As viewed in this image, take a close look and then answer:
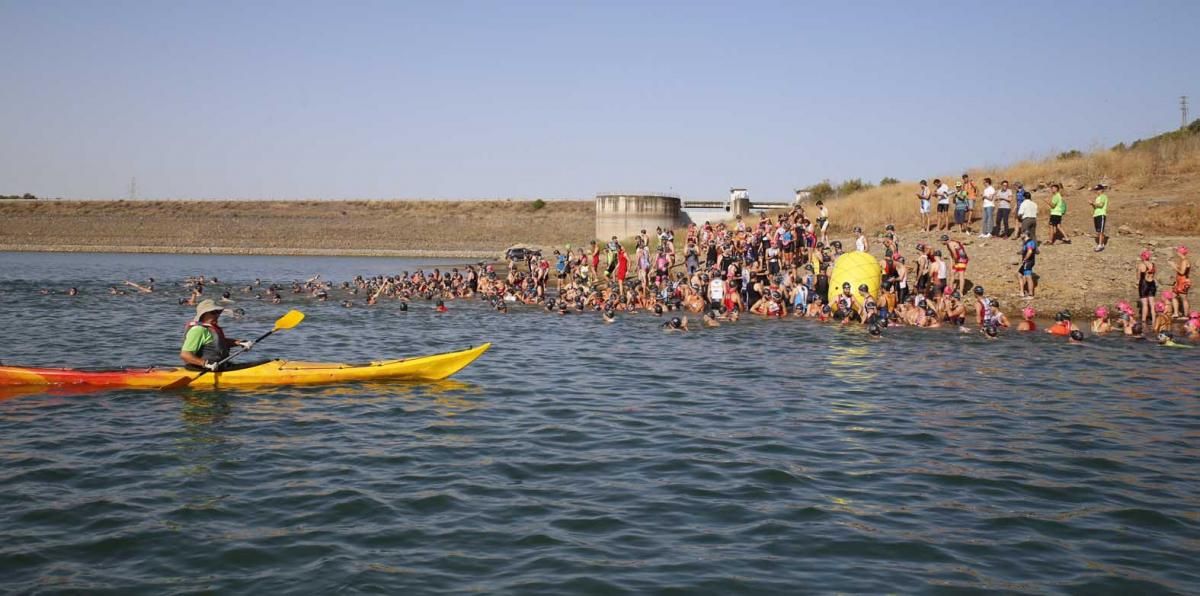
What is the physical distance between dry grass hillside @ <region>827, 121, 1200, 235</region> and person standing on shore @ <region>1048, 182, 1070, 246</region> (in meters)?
2.54

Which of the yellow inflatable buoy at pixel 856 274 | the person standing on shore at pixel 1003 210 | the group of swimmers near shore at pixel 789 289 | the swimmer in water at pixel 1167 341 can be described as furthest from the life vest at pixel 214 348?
the person standing on shore at pixel 1003 210

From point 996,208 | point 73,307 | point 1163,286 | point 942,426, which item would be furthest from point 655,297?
point 73,307

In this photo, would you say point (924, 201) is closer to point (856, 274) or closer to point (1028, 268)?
point (1028, 268)

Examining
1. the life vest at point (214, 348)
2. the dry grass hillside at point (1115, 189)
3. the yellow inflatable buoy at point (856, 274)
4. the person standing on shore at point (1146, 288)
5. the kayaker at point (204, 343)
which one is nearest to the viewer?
the kayaker at point (204, 343)

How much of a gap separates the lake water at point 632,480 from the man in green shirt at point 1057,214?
8.28m

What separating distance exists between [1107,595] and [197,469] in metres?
8.99

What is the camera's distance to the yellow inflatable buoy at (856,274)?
2439cm

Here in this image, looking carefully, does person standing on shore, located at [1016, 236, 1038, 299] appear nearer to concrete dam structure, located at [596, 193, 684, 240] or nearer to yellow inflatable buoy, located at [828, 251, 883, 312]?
yellow inflatable buoy, located at [828, 251, 883, 312]

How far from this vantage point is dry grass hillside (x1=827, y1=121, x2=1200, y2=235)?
2927 cm

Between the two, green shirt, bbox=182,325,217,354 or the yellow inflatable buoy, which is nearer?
green shirt, bbox=182,325,217,354

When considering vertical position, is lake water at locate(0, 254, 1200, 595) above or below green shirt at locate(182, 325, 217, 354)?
below

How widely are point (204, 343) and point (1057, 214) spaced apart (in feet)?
74.4

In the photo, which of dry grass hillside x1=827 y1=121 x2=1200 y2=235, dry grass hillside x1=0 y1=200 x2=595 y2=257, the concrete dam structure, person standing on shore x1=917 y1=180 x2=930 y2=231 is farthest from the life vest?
dry grass hillside x1=0 y1=200 x2=595 y2=257

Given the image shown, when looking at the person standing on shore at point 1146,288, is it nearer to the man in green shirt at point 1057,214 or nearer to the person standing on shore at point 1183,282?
the person standing on shore at point 1183,282
